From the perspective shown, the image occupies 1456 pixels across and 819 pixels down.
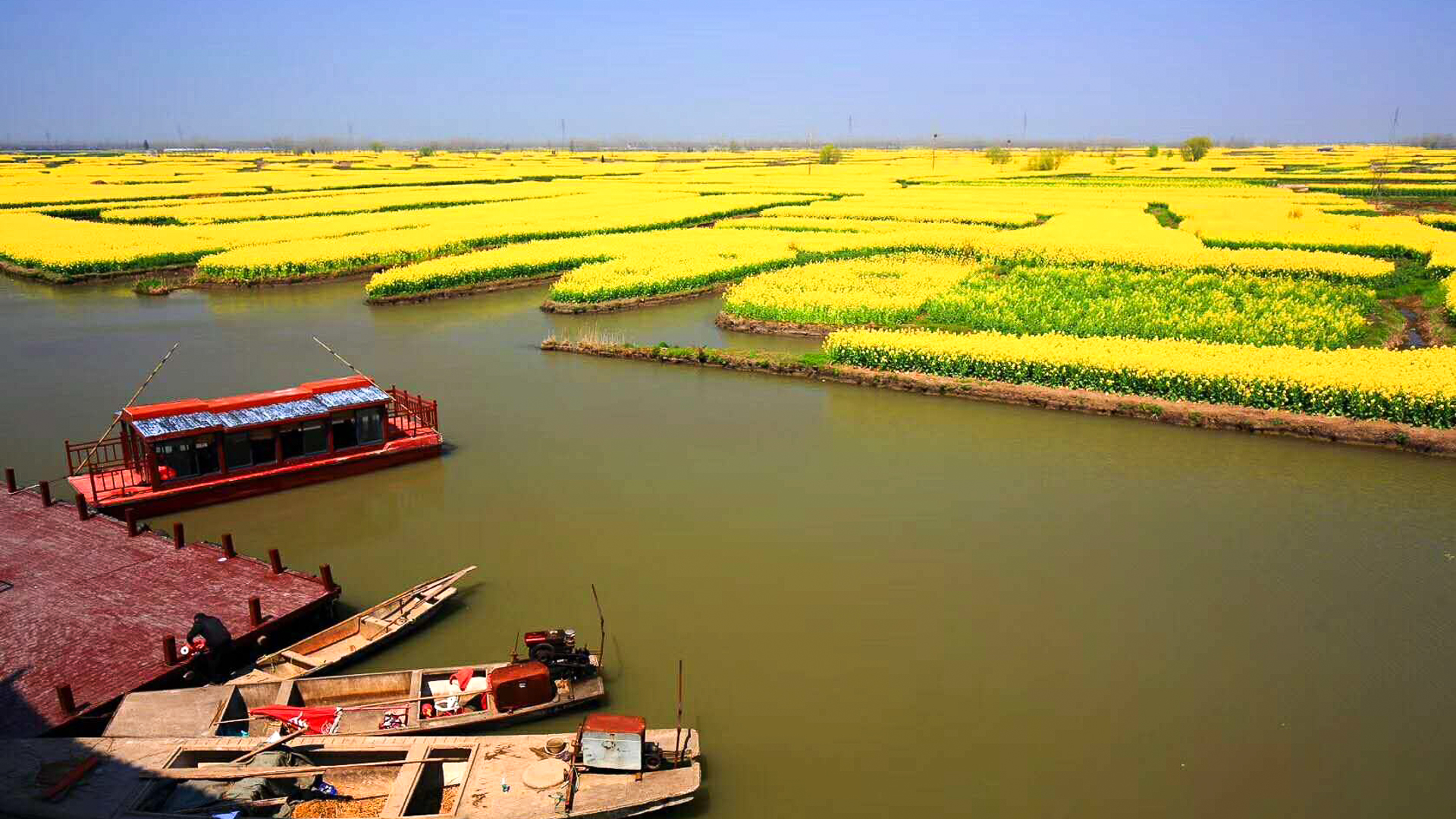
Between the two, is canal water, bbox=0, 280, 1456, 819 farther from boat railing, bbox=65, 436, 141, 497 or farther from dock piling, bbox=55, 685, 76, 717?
dock piling, bbox=55, 685, 76, 717

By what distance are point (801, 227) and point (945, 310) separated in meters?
19.3

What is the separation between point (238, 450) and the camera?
12.3 metres

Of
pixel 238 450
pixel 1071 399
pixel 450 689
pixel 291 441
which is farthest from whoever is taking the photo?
pixel 1071 399

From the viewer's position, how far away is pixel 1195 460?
14672mm

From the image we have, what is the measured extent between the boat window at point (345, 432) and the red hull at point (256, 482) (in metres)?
0.26

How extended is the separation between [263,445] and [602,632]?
6700mm

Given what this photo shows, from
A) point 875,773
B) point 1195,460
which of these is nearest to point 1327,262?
point 1195,460

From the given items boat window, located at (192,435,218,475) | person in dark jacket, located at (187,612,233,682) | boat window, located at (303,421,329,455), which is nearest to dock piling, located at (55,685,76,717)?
person in dark jacket, located at (187,612,233,682)

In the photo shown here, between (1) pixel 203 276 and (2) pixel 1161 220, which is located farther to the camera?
(2) pixel 1161 220

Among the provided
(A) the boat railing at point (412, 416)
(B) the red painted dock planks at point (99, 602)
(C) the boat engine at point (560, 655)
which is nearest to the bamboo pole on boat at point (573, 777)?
(C) the boat engine at point (560, 655)

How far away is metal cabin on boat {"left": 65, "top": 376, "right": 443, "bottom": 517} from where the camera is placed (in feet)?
38.4

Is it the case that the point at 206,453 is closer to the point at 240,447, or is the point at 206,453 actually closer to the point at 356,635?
the point at 240,447

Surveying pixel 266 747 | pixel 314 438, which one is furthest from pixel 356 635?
pixel 314 438

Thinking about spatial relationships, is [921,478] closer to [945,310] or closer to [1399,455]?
[1399,455]
